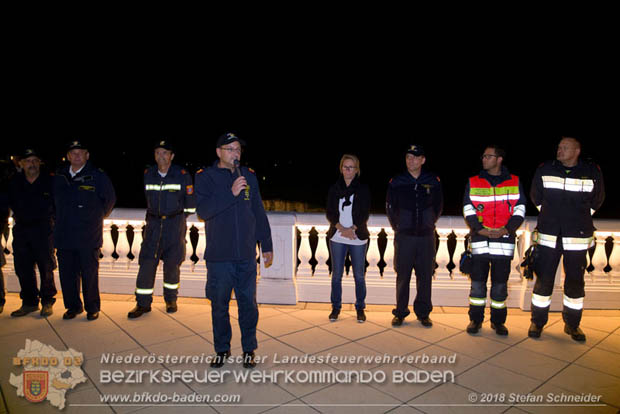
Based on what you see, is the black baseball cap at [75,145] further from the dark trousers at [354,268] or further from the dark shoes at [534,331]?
the dark shoes at [534,331]

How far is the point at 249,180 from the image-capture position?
11.7ft

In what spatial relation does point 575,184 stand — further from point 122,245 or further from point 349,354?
point 122,245

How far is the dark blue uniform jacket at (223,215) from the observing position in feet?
11.0

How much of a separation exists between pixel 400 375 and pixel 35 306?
4525 mm

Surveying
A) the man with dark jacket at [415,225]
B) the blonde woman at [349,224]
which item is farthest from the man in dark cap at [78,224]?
the man with dark jacket at [415,225]

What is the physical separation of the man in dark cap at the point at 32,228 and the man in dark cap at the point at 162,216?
3.87 feet

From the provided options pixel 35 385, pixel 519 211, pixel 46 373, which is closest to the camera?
pixel 35 385

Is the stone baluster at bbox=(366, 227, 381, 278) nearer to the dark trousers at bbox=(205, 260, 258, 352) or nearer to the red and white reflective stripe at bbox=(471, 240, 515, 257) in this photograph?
the red and white reflective stripe at bbox=(471, 240, 515, 257)

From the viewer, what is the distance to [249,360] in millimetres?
3521

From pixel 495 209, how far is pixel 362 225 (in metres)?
1.47

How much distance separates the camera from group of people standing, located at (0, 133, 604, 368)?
13.9 feet

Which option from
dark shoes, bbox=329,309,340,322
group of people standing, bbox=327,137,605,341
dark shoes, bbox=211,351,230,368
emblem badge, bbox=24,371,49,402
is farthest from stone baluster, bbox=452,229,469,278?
emblem badge, bbox=24,371,49,402

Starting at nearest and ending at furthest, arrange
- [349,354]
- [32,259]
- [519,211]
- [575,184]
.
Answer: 1. [349,354]
2. [575,184]
3. [519,211]
4. [32,259]

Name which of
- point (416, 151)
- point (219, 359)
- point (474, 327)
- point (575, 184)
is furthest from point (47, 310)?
point (575, 184)
